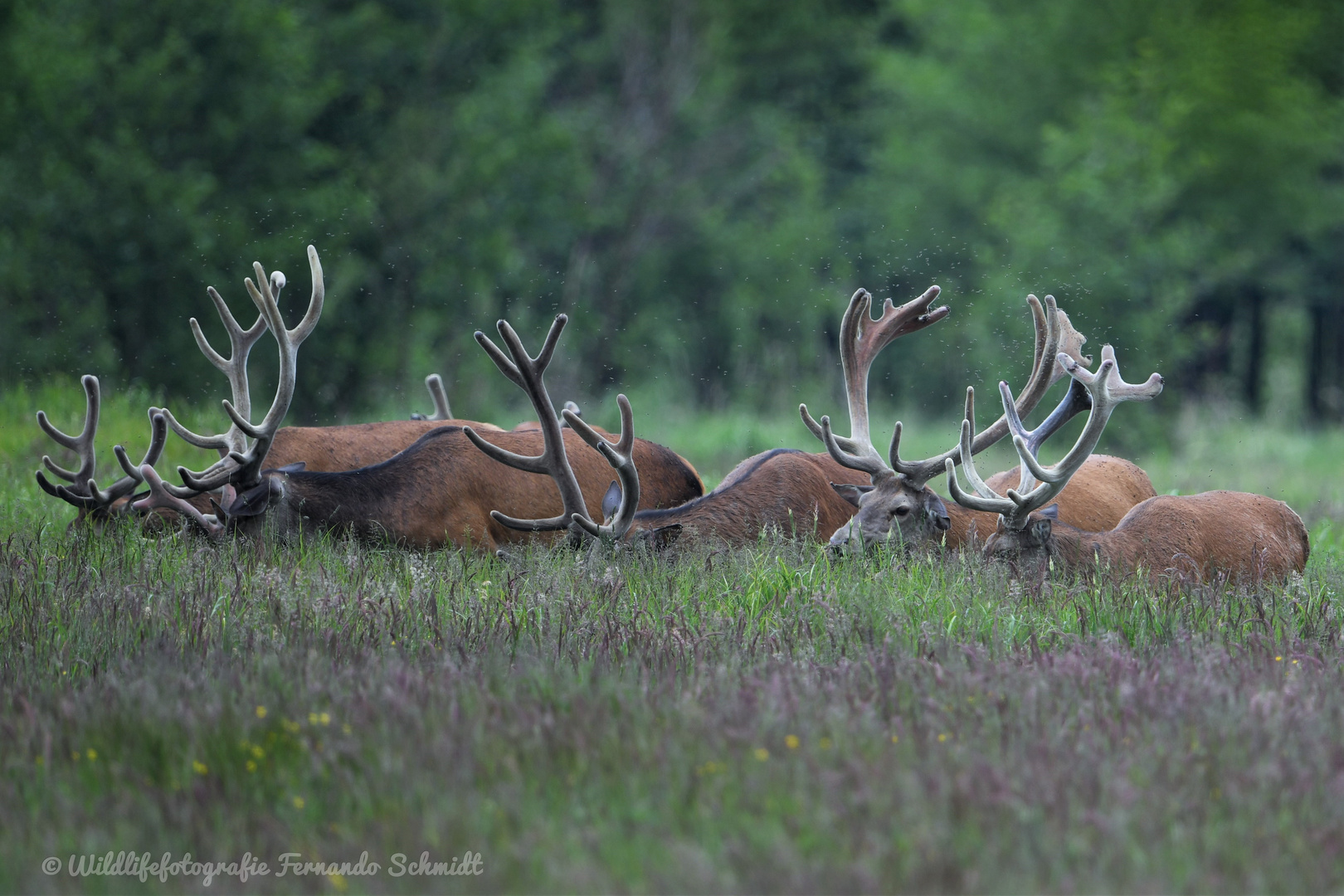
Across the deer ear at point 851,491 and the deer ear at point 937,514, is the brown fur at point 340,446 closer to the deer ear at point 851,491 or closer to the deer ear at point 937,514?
the deer ear at point 851,491

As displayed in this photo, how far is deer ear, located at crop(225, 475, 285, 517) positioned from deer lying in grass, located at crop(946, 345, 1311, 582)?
12.5ft

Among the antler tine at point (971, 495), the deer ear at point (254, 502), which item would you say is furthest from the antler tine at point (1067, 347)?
the deer ear at point (254, 502)

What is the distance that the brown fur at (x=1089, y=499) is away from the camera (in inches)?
303

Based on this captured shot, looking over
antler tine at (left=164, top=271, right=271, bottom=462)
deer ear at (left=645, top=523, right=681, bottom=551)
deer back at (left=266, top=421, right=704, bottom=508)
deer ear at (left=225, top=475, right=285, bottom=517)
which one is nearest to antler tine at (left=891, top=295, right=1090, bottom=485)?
deer ear at (left=645, top=523, right=681, bottom=551)

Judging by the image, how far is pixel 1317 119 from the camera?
26.2 m

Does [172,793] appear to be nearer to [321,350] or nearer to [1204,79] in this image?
[321,350]

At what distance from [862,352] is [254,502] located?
371 cm

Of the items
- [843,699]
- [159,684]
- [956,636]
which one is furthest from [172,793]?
[956,636]

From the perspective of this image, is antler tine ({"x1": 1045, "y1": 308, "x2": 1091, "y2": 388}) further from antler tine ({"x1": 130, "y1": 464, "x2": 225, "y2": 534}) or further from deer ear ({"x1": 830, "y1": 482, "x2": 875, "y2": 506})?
antler tine ({"x1": 130, "y1": 464, "x2": 225, "y2": 534})

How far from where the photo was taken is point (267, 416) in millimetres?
7852

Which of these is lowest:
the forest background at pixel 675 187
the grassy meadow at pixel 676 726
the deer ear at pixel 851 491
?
the grassy meadow at pixel 676 726

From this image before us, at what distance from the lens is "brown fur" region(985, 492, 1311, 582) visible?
6895 millimetres

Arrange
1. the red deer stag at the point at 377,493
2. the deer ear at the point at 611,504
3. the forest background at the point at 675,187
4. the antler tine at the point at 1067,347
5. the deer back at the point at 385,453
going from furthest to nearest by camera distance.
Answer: the forest background at the point at 675,187 → the deer back at the point at 385,453 → the antler tine at the point at 1067,347 → the red deer stag at the point at 377,493 → the deer ear at the point at 611,504

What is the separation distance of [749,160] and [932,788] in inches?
1133
